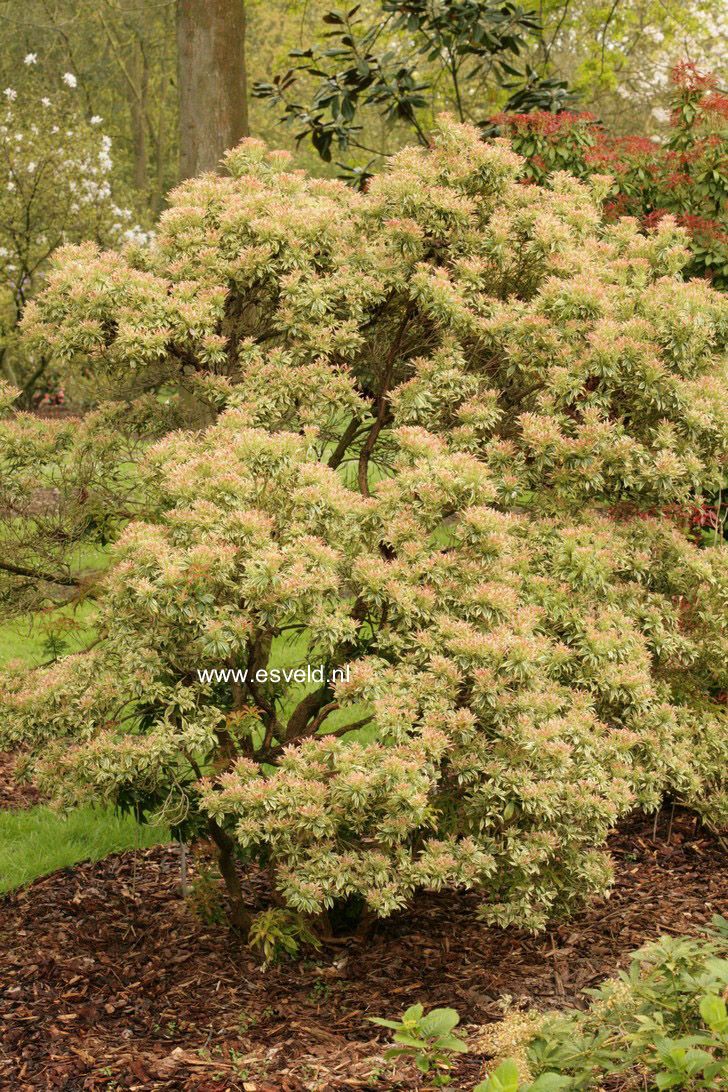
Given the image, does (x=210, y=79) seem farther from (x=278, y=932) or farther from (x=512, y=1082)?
(x=512, y=1082)

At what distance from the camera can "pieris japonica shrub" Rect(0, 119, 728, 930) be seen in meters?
3.53

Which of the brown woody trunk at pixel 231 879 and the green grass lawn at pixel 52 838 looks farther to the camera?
the green grass lawn at pixel 52 838

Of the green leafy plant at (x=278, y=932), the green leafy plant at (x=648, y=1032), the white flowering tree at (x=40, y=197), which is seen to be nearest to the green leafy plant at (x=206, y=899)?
the green leafy plant at (x=278, y=932)

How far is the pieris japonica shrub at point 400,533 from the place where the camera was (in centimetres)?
353

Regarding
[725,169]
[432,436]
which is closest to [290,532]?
[432,436]

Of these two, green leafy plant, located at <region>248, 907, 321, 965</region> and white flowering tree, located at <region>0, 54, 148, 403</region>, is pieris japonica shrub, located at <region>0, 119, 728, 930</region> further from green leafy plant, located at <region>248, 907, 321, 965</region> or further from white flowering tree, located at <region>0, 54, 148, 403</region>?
white flowering tree, located at <region>0, 54, 148, 403</region>

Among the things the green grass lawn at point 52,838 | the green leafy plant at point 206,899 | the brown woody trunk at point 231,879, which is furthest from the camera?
the green grass lawn at point 52,838

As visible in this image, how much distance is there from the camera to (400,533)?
3.75 meters

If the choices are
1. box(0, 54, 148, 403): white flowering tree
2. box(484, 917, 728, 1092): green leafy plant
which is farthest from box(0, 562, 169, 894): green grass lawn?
box(0, 54, 148, 403): white flowering tree

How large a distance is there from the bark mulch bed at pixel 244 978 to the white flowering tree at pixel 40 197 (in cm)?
1061

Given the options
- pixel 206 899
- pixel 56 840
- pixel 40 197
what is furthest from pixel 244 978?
pixel 40 197

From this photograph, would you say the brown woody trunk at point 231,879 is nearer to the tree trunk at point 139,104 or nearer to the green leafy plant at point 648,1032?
the green leafy plant at point 648,1032

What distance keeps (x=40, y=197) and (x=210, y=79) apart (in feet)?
27.5

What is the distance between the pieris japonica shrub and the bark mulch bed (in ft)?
1.03
